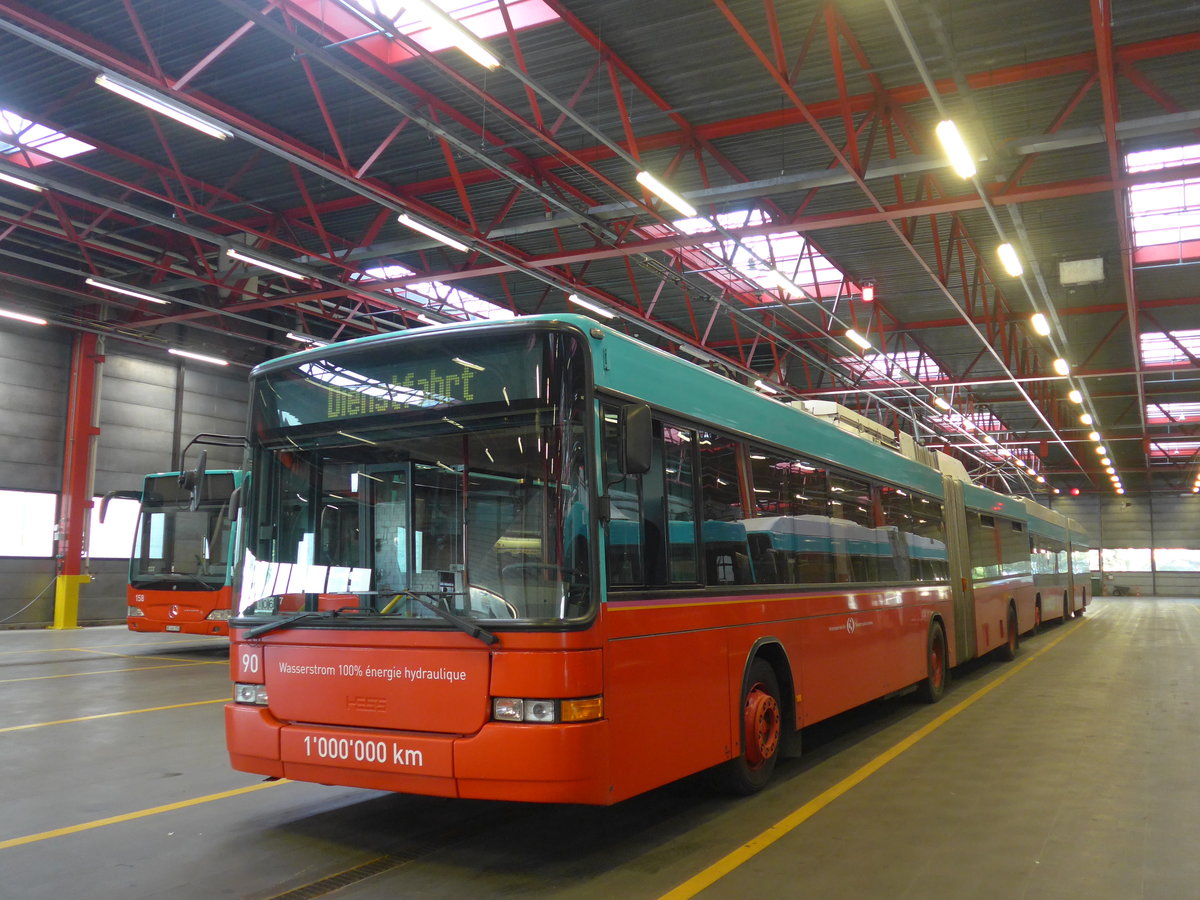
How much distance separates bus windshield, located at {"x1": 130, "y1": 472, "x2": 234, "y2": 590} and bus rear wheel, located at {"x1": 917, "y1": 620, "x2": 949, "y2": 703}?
11.4m

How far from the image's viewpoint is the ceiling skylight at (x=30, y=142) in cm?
1429

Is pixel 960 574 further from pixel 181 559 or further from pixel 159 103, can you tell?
pixel 181 559

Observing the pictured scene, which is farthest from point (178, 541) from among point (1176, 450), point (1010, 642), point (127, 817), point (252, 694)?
point (1176, 450)

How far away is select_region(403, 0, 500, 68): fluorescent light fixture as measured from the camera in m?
8.41

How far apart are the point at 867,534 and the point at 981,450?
31948 mm

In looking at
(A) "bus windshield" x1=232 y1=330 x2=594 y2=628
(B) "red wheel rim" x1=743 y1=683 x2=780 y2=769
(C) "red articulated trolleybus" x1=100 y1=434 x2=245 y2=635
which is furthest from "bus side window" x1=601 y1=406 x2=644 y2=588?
(C) "red articulated trolleybus" x1=100 y1=434 x2=245 y2=635

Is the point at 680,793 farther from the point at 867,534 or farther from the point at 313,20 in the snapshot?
the point at 313,20

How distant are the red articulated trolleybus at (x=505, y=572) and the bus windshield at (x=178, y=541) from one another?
11523mm

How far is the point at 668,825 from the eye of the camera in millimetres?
5762

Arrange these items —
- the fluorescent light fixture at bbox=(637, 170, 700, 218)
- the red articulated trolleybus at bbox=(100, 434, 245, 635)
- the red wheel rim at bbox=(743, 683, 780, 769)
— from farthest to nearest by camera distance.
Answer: the red articulated trolleybus at bbox=(100, 434, 245, 635)
the fluorescent light fixture at bbox=(637, 170, 700, 218)
the red wheel rim at bbox=(743, 683, 780, 769)

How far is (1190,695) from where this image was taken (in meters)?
11.8

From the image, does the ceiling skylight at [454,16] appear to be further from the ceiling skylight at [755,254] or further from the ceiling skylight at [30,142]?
the ceiling skylight at [30,142]

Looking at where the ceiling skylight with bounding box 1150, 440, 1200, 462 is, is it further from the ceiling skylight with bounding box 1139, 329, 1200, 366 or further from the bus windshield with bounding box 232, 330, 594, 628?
the bus windshield with bounding box 232, 330, 594, 628

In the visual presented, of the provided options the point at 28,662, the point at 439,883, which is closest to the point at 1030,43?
the point at 439,883
